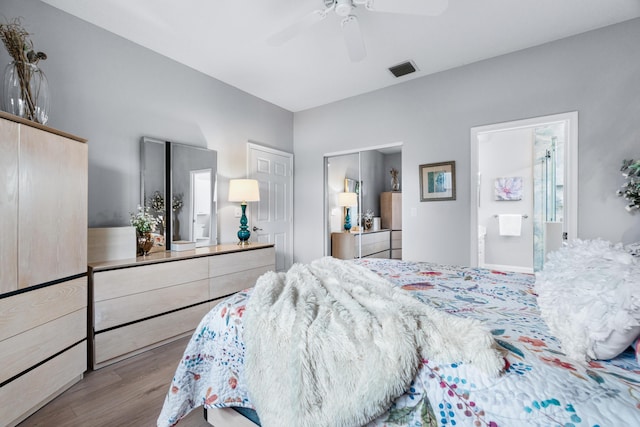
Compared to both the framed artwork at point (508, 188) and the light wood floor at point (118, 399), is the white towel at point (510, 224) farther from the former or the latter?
the light wood floor at point (118, 399)

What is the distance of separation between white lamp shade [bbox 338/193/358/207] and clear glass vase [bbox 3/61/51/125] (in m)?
3.14

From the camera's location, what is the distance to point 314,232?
430 cm

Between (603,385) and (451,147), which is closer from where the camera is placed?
(603,385)

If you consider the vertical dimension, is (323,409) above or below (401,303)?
below

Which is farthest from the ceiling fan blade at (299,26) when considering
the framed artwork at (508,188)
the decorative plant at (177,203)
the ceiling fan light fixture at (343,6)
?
the framed artwork at (508,188)

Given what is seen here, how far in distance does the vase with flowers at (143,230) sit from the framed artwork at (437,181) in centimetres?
291

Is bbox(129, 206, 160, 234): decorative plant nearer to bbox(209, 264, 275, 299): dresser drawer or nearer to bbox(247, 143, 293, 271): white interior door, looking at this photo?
bbox(209, 264, 275, 299): dresser drawer

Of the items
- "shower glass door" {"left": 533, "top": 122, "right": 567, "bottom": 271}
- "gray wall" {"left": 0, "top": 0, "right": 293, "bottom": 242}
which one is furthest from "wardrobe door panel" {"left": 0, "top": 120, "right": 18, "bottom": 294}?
"shower glass door" {"left": 533, "top": 122, "right": 567, "bottom": 271}

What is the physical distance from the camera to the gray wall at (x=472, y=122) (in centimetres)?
243

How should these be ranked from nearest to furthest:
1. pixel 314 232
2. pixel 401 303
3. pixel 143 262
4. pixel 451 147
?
pixel 401 303 → pixel 143 262 → pixel 451 147 → pixel 314 232

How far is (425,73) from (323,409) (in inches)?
140

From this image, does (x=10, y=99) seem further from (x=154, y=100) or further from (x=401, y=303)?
(x=401, y=303)

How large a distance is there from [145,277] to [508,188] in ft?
18.5

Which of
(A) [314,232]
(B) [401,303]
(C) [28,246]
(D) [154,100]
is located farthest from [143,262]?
(A) [314,232]
